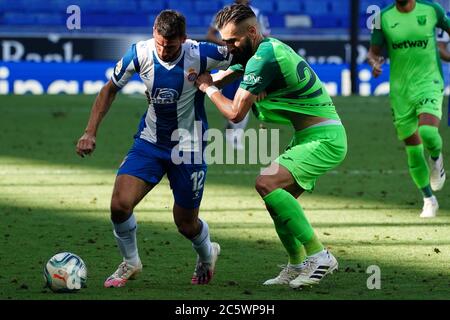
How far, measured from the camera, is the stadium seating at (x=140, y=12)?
30.5 meters

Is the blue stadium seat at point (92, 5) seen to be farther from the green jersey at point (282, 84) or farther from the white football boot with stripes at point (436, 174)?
the green jersey at point (282, 84)

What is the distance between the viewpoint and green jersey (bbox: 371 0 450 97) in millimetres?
10812

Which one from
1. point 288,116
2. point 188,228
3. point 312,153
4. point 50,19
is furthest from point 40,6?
point 312,153

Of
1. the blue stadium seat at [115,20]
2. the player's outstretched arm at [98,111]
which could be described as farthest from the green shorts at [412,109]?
the blue stadium seat at [115,20]

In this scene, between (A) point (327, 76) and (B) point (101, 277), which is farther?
(A) point (327, 76)

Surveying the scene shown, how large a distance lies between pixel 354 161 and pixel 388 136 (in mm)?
3305

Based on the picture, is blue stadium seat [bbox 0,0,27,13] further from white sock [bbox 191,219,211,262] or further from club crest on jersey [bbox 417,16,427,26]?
white sock [bbox 191,219,211,262]

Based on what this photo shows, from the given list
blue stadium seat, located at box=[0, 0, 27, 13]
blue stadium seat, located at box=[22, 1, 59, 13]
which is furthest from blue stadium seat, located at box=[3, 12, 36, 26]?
blue stadium seat, located at box=[22, 1, 59, 13]

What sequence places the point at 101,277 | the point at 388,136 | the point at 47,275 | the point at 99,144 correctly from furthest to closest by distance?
the point at 388,136, the point at 99,144, the point at 101,277, the point at 47,275

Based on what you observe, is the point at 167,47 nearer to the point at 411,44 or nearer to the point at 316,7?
the point at 411,44

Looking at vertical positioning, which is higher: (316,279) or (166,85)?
(166,85)

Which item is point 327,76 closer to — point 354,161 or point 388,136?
point 388,136

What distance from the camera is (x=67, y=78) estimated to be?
2647cm
